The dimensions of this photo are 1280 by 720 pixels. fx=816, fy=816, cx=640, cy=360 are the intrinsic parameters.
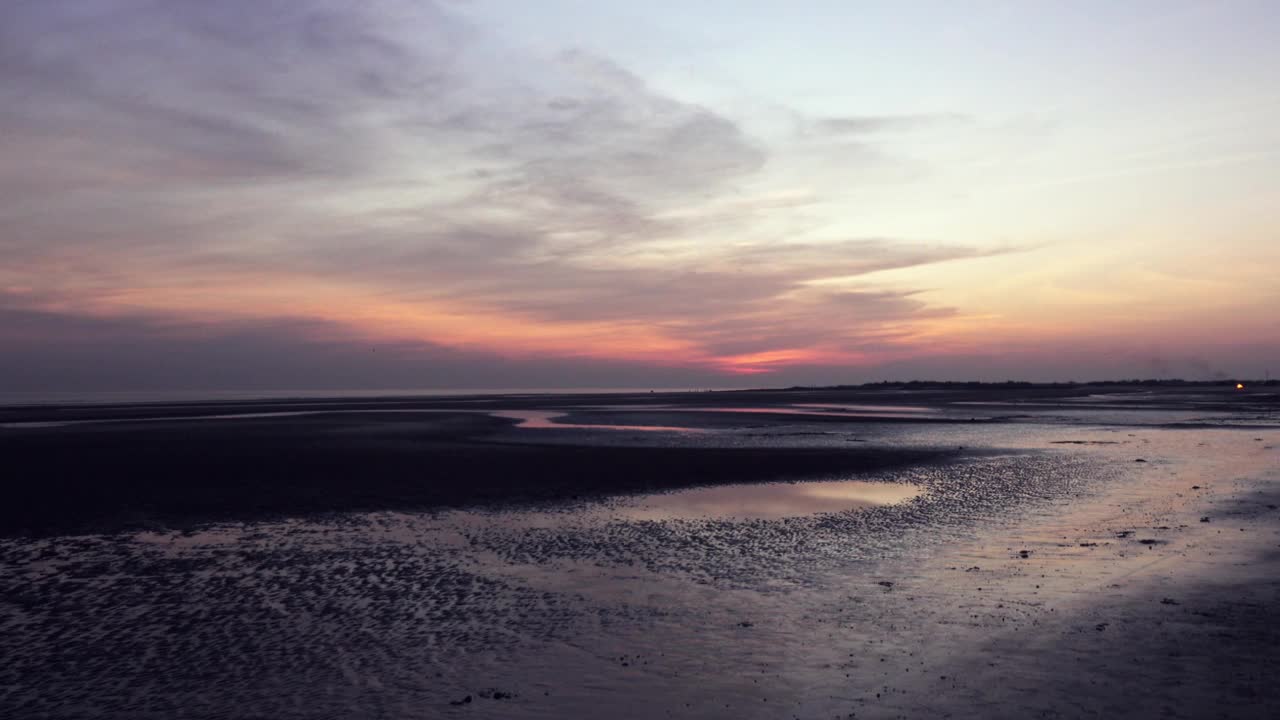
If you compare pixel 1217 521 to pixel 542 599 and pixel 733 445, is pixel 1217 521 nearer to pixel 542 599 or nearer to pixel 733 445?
pixel 542 599

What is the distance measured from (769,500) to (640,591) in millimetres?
10160

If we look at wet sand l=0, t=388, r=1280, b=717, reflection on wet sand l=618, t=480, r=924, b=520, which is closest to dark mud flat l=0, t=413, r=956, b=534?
wet sand l=0, t=388, r=1280, b=717

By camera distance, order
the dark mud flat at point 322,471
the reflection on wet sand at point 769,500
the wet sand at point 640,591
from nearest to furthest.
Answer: the wet sand at point 640,591, the reflection on wet sand at point 769,500, the dark mud flat at point 322,471

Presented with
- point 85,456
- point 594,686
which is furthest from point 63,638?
point 85,456

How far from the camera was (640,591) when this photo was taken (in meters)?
13.1

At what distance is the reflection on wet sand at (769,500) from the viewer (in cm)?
2042

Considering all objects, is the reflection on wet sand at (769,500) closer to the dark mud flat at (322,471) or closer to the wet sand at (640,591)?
the wet sand at (640,591)

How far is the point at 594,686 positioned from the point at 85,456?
31.5 metres

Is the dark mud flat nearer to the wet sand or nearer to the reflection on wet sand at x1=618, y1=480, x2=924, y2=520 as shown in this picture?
the wet sand

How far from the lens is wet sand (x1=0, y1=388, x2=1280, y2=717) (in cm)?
884

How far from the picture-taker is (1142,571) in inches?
539

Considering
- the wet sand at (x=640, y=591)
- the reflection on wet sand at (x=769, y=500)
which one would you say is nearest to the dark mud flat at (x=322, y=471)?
the wet sand at (x=640, y=591)

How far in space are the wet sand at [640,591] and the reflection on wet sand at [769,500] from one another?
0.59ft

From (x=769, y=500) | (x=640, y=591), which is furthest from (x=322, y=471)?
(x=640, y=591)
